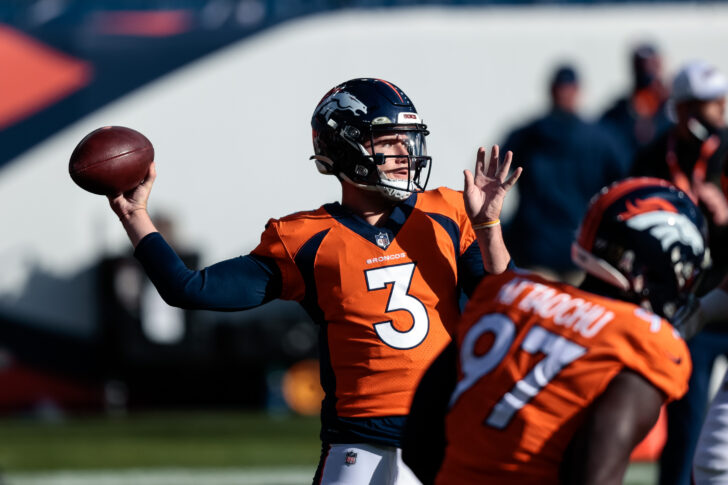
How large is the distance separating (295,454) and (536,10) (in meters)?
6.18

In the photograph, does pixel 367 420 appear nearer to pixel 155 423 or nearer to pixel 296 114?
pixel 155 423

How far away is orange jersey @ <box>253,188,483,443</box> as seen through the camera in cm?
343

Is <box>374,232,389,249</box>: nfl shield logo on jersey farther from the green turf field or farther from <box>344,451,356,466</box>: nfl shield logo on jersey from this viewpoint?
the green turf field

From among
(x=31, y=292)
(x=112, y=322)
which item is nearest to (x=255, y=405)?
(x=112, y=322)

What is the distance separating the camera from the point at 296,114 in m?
12.2

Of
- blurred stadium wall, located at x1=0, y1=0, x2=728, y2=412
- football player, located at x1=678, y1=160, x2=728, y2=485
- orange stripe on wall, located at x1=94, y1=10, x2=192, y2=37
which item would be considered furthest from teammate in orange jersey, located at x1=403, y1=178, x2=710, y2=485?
orange stripe on wall, located at x1=94, y1=10, x2=192, y2=37

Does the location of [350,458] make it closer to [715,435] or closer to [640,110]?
[715,435]

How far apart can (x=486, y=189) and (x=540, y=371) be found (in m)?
1.09

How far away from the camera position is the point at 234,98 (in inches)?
480

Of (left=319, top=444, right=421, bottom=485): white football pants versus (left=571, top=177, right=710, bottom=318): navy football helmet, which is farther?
(left=319, top=444, right=421, bottom=485): white football pants

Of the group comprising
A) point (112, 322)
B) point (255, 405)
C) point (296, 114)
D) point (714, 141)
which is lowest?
point (255, 405)

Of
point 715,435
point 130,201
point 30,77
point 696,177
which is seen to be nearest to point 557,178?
point 696,177

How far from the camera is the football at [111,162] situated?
348 cm

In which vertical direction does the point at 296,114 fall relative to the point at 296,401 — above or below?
above
